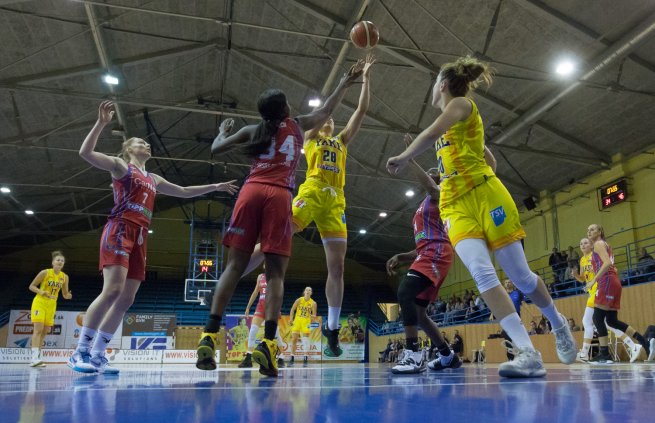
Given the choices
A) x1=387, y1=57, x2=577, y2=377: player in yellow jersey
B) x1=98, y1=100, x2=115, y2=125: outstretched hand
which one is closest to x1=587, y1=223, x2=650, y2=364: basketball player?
x1=387, y1=57, x2=577, y2=377: player in yellow jersey

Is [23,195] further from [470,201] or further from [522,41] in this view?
[470,201]

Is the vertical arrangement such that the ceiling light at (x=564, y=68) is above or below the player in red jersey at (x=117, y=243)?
above

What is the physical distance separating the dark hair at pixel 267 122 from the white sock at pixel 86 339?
2.05 m

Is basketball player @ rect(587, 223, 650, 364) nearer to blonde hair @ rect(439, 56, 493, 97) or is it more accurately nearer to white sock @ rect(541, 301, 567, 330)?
white sock @ rect(541, 301, 567, 330)

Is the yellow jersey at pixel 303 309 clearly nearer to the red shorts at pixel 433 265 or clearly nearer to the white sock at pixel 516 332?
the red shorts at pixel 433 265

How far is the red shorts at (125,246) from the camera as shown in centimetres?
416

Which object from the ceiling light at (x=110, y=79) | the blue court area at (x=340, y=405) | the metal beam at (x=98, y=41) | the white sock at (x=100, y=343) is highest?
the metal beam at (x=98, y=41)

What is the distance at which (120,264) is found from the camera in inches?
164

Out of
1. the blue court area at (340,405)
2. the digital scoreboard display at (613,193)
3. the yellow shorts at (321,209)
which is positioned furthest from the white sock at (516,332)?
the digital scoreboard display at (613,193)

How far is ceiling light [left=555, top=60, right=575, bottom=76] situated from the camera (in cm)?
1117

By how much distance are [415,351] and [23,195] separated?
73.5 ft

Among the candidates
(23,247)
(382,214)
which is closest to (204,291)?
(382,214)

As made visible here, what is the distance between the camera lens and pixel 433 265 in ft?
15.4

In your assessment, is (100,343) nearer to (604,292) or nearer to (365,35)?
(365,35)
